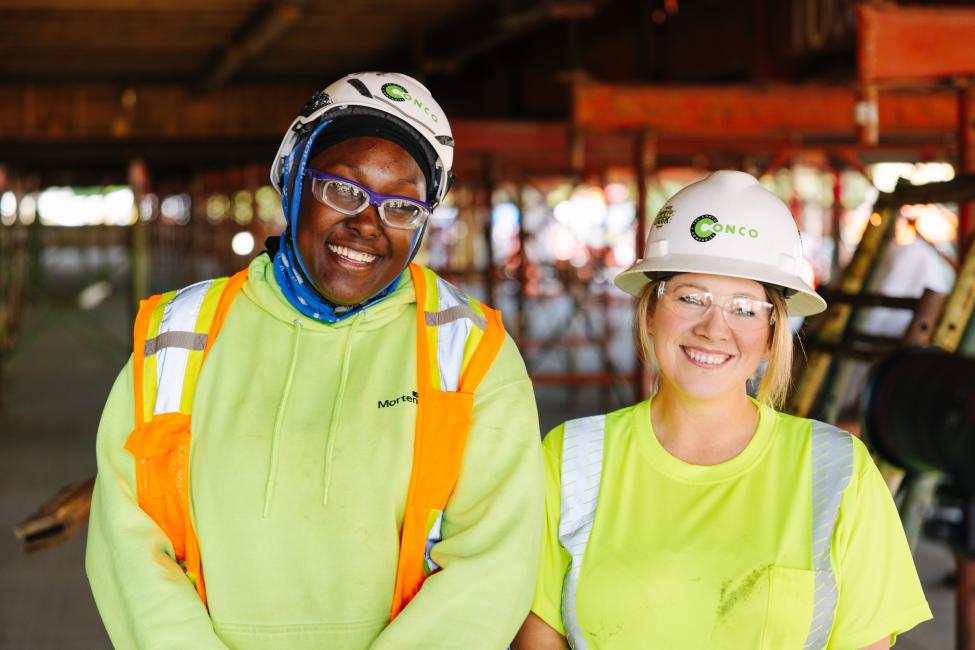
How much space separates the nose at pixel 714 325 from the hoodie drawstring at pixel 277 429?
0.80m

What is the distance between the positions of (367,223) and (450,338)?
272 mm

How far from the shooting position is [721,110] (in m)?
8.76

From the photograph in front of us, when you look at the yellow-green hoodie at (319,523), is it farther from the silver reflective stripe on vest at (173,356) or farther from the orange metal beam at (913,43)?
the orange metal beam at (913,43)

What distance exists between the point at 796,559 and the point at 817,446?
0.23 metres

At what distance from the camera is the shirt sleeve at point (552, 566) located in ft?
7.17

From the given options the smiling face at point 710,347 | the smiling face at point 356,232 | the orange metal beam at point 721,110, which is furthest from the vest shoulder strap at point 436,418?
the orange metal beam at point 721,110

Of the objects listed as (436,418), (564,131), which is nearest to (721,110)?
(564,131)

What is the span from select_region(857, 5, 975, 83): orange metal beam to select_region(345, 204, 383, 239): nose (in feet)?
12.4

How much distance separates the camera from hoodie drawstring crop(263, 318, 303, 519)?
2053mm

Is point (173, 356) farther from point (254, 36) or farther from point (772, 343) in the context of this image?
point (254, 36)

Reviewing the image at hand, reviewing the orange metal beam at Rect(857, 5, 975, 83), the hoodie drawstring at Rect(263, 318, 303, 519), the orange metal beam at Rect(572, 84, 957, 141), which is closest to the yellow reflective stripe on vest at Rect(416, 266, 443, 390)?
the hoodie drawstring at Rect(263, 318, 303, 519)

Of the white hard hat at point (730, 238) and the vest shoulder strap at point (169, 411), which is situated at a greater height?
the white hard hat at point (730, 238)

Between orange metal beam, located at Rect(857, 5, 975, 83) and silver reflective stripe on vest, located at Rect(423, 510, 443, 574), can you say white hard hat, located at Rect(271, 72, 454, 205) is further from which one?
orange metal beam, located at Rect(857, 5, 975, 83)

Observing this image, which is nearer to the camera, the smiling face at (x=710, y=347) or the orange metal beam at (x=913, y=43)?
→ the smiling face at (x=710, y=347)
